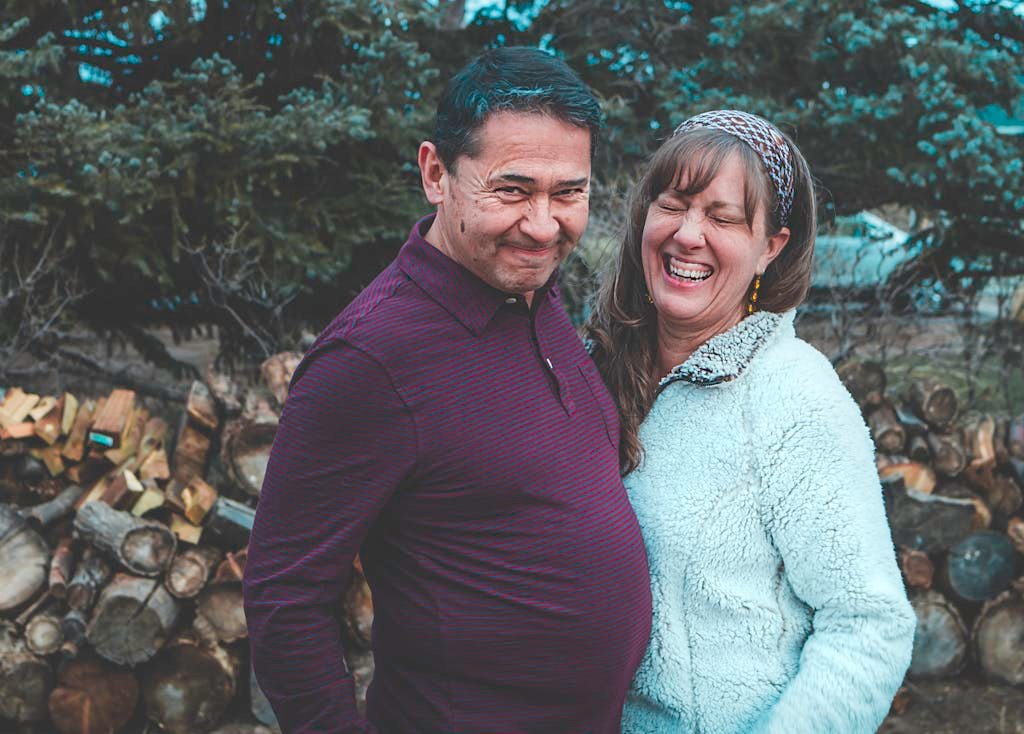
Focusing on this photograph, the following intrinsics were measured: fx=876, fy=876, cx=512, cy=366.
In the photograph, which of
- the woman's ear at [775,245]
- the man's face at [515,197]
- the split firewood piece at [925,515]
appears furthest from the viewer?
the split firewood piece at [925,515]

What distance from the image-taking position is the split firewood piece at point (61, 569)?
11.1ft

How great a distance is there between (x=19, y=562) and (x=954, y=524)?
13.1 ft

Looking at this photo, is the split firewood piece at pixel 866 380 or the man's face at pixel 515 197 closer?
the man's face at pixel 515 197

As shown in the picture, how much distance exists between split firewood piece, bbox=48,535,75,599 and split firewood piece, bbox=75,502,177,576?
167 mm

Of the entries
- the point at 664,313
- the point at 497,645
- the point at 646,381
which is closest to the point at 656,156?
the point at 664,313

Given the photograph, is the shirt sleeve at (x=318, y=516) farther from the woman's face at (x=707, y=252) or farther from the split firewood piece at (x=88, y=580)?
the split firewood piece at (x=88, y=580)

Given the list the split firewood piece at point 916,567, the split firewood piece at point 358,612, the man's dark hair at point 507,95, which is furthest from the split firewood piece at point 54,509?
the split firewood piece at point 916,567

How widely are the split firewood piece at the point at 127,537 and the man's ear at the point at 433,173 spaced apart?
234 centimetres

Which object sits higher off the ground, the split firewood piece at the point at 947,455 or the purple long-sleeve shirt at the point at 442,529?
the purple long-sleeve shirt at the point at 442,529

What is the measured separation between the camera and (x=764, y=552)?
1.64 meters

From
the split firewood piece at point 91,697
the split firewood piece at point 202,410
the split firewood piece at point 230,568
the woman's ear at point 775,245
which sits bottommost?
the split firewood piece at point 91,697

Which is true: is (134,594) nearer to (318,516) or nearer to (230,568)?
(230,568)

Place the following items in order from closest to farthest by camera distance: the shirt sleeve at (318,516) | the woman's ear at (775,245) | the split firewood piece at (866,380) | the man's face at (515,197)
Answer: the shirt sleeve at (318,516), the man's face at (515,197), the woman's ear at (775,245), the split firewood piece at (866,380)

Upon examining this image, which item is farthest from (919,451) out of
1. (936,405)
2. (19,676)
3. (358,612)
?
(19,676)
